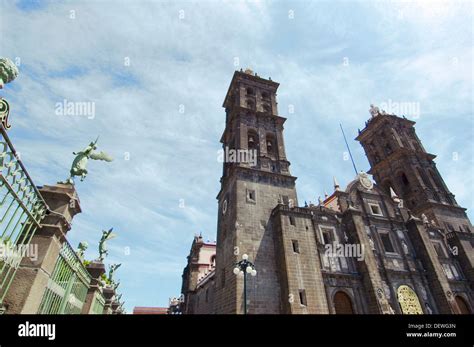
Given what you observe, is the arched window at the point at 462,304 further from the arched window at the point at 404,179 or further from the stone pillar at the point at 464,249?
the arched window at the point at 404,179

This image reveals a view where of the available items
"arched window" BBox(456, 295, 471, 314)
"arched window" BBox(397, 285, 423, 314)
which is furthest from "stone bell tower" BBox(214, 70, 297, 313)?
"arched window" BBox(456, 295, 471, 314)

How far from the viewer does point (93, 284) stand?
400 inches

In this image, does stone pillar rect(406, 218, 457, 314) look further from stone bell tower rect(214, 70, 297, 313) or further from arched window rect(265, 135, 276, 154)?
arched window rect(265, 135, 276, 154)

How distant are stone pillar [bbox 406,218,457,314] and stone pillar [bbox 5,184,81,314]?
26.5 metres

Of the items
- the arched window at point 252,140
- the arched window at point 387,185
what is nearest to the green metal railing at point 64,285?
the arched window at point 252,140

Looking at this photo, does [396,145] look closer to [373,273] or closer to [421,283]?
[421,283]

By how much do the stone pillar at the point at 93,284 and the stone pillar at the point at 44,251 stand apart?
18.3ft

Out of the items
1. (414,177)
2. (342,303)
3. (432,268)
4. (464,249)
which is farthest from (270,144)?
(464,249)

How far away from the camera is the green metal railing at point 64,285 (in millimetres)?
5978

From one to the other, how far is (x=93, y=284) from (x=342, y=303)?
17028mm

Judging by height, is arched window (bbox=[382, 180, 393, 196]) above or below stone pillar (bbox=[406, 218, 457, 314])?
above

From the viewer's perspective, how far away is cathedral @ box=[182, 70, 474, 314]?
1808 centimetres
